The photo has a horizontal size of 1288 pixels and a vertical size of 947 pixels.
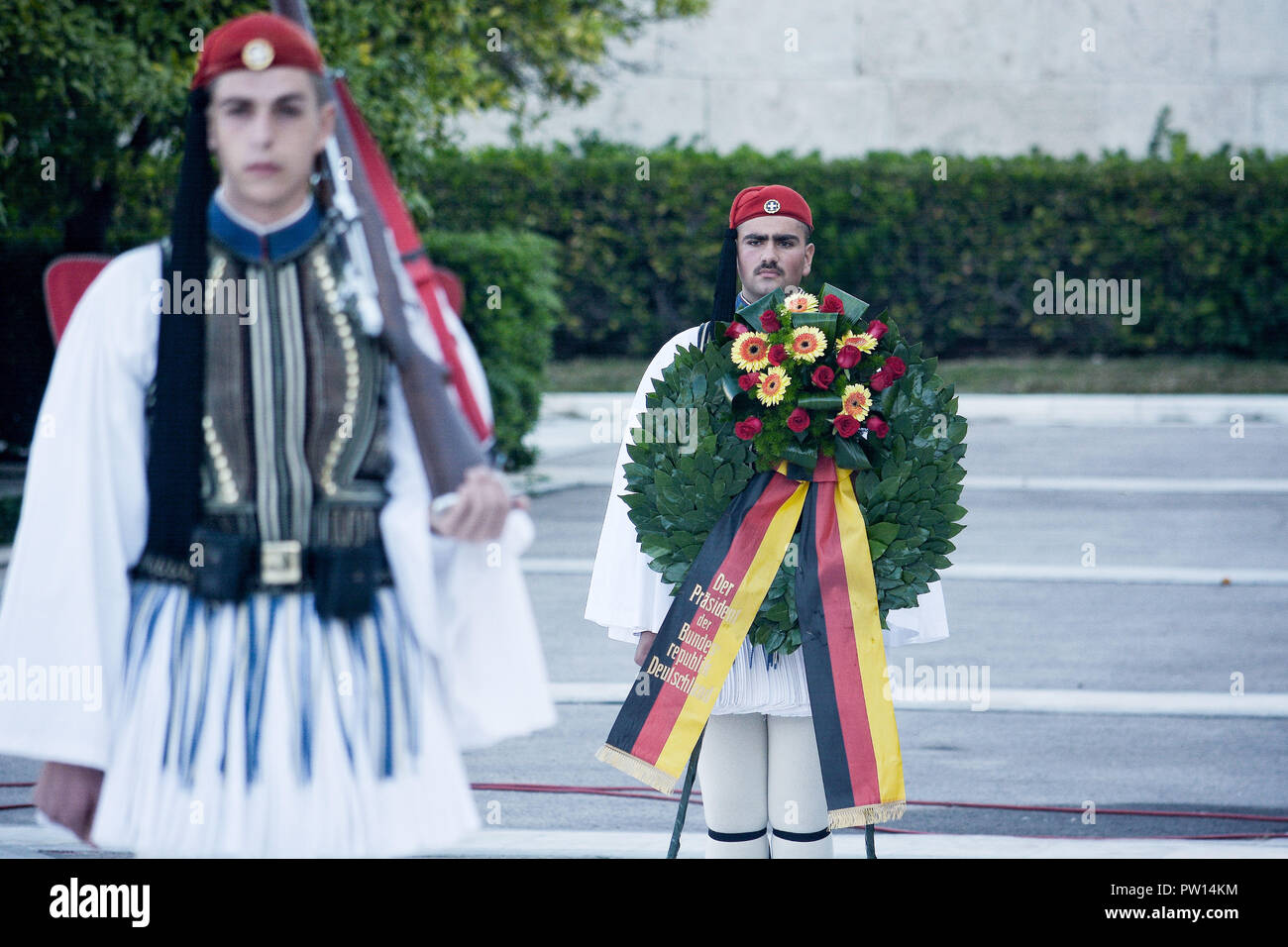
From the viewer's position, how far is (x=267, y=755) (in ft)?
8.64

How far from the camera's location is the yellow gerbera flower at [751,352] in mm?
4047

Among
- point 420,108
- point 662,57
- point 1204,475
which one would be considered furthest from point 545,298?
point 662,57

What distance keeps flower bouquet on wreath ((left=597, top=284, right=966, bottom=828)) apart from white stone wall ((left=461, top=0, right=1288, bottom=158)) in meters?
20.6

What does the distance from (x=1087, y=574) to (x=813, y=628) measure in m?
6.99

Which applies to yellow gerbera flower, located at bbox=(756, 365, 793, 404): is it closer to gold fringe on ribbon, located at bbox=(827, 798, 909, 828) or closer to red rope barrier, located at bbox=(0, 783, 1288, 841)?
gold fringe on ribbon, located at bbox=(827, 798, 909, 828)

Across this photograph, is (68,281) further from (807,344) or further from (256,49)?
(807,344)

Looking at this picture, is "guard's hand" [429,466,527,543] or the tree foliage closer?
"guard's hand" [429,466,527,543]

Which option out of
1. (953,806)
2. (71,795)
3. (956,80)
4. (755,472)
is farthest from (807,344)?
(956,80)

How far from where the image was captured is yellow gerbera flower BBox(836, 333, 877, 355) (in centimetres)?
406

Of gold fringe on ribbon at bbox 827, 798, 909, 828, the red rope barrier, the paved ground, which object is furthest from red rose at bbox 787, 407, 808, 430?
the red rope barrier

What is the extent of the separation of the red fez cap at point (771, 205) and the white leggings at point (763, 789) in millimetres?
1378
